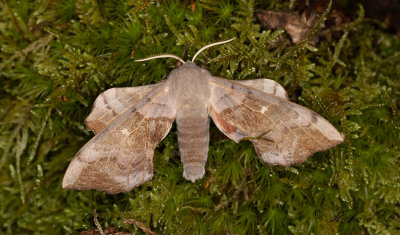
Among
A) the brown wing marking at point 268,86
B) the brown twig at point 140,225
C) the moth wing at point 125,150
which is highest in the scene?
the brown wing marking at point 268,86

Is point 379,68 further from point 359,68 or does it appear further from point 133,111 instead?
point 133,111

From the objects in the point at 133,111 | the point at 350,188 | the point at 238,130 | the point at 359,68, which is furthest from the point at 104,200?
the point at 359,68

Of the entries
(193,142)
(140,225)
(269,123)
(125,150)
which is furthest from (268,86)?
(140,225)

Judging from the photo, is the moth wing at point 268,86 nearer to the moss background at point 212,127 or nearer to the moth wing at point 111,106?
the moss background at point 212,127

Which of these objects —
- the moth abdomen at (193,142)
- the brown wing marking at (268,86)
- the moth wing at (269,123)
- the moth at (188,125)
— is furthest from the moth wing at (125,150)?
the brown wing marking at (268,86)

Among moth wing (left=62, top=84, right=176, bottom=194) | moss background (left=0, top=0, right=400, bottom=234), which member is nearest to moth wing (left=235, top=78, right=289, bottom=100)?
moss background (left=0, top=0, right=400, bottom=234)

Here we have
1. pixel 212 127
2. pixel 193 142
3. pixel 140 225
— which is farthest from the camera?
pixel 212 127

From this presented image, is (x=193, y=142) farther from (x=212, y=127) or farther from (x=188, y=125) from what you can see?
(x=212, y=127)
